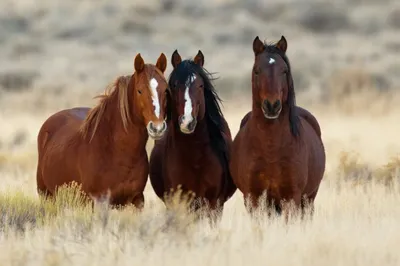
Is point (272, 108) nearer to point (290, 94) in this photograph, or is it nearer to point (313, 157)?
→ point (290, 94)

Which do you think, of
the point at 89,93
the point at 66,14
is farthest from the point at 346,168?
the point at 66,14

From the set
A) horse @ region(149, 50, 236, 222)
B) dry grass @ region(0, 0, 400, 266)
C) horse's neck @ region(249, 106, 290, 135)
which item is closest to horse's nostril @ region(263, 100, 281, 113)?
horse's neck @ region(249, 106, 290, 135)

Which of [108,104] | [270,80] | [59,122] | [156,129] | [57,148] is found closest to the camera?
[156,129]

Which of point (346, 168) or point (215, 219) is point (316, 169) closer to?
point (215, 219)

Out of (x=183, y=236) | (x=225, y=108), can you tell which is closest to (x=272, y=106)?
(x=183, y=236)

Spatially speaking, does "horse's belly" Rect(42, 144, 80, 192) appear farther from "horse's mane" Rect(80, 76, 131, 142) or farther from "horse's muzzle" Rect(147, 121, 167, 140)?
"horse's muzzle" Rect(147, 121, 167, 140)

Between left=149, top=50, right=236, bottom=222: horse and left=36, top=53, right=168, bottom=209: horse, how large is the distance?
32 cm

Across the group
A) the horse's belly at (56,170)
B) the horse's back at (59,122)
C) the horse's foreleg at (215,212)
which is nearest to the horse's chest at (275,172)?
the horse's foreleg at (215,212)

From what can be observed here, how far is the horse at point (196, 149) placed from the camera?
29.7 ft

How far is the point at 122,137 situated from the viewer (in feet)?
28.8

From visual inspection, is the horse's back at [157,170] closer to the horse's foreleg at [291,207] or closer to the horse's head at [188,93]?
the horse's head at [188,93]

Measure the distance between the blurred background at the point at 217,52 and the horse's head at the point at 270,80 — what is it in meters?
5.71

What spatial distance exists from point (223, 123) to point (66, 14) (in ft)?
131

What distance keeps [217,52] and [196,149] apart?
99.1ft
